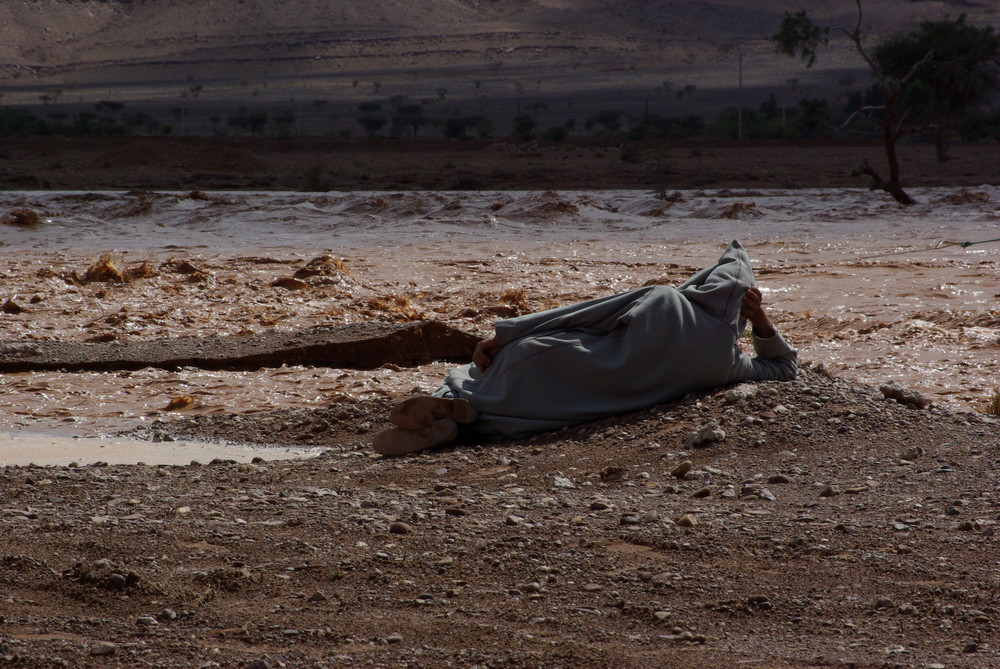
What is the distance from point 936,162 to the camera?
89.3ft

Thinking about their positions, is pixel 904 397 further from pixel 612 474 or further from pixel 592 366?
pixel 612 474

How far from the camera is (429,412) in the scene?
14.4 ft

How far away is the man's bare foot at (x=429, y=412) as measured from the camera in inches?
172

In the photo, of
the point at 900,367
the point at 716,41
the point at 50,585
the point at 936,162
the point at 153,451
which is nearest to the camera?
the point at 50,585

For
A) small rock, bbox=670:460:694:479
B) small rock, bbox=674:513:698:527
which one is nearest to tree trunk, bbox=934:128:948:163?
small rock, bbox=670:460:694:479

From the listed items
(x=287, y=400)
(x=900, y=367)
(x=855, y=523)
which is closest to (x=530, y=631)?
(x=855, y=523)

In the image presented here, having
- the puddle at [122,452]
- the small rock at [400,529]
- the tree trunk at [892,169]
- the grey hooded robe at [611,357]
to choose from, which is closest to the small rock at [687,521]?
the small rock at [400,529]

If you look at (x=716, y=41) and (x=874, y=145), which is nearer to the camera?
(x=874, y=145)

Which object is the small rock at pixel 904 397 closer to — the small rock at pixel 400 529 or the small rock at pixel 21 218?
the small rock at pixel 400 529

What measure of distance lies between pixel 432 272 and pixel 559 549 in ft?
28.4

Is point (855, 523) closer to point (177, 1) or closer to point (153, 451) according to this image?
point (153, 451)

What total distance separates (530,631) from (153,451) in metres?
3.12

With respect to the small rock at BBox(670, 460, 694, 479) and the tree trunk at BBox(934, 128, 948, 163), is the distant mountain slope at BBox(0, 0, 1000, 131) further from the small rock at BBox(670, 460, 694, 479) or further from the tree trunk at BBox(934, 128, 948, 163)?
the small rock at BBox(670, 460, 694, 479)

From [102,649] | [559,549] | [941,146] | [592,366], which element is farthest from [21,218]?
[941,146]
